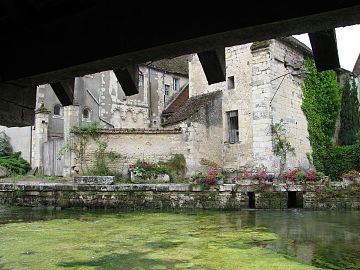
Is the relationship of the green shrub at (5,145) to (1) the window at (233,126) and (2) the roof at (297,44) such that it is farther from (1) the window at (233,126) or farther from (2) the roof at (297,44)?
(2) the roof at (297,44)

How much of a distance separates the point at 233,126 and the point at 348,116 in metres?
6.45

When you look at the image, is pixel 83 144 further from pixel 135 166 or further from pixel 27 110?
pixel 27 110

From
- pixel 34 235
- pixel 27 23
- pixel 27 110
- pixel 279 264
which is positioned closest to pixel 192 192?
pixel 34 235

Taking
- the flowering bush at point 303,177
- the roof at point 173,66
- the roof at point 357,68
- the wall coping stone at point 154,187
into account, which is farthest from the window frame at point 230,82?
the roof at point 357,68

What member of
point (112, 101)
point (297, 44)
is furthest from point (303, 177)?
point (112, 101)

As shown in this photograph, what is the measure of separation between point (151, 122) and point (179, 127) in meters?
8.99

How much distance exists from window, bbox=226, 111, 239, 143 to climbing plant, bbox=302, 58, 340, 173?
Result: 10.7 ft

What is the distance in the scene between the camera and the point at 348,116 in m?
20.4

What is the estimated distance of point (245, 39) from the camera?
2164mm

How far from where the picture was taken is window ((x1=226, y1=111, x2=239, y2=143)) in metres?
18.4

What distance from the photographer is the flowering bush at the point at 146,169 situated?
15.6 metres

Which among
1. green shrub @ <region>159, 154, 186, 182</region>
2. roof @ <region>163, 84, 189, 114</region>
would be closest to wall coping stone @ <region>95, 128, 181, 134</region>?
green shrub @ <region>159, 154, 186, 182</region>

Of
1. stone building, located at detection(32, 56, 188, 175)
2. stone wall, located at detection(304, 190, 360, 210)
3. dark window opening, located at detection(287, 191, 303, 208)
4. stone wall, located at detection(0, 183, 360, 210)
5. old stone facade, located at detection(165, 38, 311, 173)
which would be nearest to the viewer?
stone wall, located at detection(304, 190, 360, 210)

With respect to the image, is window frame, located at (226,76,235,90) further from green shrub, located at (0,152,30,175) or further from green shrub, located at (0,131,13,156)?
green shrub, located at (0,131,13,156)
